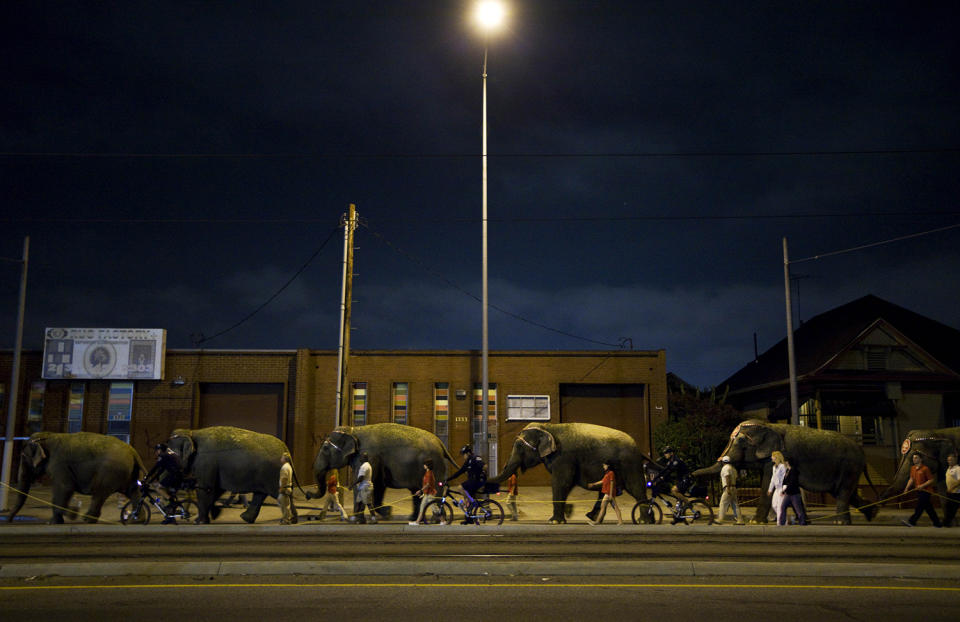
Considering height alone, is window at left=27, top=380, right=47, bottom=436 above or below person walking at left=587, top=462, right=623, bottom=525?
above

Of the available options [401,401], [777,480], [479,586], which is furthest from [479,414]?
[479,586]

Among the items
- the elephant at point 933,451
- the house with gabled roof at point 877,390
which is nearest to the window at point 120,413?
the house with gabled roof at point 877,390

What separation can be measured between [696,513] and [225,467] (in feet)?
40.8

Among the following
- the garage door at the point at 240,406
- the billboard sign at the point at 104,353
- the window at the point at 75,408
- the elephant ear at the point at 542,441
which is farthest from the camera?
the garage door at the point at 240,406

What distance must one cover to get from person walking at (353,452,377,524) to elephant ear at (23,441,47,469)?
27.1ft

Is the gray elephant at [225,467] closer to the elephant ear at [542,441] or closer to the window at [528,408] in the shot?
the elephant ear at [542,441]

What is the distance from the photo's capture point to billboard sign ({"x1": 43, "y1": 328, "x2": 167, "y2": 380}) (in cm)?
3316

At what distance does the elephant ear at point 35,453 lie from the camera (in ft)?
67.5

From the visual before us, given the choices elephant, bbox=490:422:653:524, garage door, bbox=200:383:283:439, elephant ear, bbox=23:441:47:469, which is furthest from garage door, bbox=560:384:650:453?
elephant ear, bbox=23:441:47:469

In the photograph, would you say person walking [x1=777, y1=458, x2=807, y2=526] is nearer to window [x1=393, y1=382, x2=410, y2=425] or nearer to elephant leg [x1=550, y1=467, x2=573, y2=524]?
elephant leg [x1=550, y1=467, x2=573, y2=524]

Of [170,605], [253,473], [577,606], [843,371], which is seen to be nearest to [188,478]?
[253,473]

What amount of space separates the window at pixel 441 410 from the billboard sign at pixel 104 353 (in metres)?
11.8

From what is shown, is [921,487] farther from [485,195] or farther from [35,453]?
[35,453]

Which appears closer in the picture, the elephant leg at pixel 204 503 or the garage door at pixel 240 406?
the elephant leg at pixel 204 503
